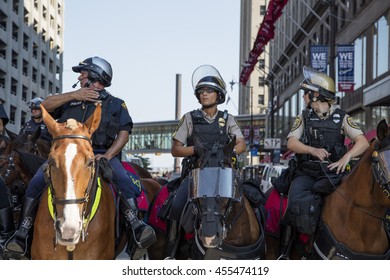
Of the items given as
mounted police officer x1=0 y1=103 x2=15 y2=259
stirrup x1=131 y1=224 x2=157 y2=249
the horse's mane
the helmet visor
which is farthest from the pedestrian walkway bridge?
stirrup x1=131 y1=224 x2=157 y2=249

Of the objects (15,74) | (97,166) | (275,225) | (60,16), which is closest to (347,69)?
(275,225)

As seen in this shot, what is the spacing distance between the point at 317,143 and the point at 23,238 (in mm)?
3496

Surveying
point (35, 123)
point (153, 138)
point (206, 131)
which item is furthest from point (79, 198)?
point (153, 138)

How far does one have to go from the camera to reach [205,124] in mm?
7680

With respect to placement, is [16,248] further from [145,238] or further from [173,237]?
[173,237]

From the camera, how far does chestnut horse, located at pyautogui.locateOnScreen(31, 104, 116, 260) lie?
512 cm

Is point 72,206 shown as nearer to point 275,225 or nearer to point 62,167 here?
point 62,167

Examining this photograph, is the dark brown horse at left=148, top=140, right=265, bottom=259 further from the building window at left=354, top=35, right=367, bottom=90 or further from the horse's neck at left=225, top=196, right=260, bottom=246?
the building window at left=354, top=35, right=367, bottom=90

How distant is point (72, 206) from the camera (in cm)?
510

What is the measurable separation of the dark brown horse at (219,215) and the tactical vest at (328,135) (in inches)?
46.4

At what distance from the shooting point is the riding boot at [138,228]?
6.53 meters

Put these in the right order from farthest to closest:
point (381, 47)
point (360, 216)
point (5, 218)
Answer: point (381, 47) → point (5, 218) → point (360, 216)

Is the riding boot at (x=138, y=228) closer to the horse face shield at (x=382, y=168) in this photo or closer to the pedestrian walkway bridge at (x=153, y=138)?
the horse face shield at (x=382, y=168)

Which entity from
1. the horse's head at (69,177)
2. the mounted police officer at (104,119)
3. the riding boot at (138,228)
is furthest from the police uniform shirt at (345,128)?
the horse's head at (69,177)
